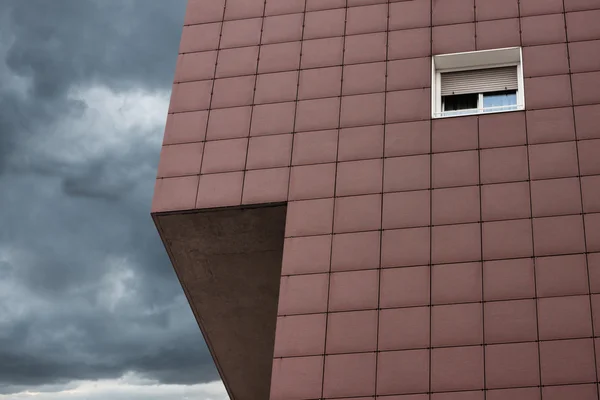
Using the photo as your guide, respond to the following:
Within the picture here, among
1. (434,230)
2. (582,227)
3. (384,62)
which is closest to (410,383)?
(434,230)

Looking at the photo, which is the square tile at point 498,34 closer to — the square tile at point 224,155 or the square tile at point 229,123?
the square tile at point 229,123

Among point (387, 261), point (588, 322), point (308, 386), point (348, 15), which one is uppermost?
point (348, 15)

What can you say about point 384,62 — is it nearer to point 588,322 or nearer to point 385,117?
point 385,117

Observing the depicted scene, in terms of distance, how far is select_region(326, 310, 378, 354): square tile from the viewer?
20516 millimetres

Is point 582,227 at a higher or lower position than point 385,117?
lower

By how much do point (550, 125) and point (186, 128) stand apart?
28.7 feet

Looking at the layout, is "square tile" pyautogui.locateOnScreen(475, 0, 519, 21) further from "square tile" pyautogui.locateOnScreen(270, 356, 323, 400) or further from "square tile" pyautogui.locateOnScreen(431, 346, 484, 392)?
"square tile" pyautogui.locateOnScreen(270, 356, 323, 400)

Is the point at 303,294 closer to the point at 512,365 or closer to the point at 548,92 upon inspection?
the point at 512,365

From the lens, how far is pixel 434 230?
70.9ft

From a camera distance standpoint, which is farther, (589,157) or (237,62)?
(237,62)

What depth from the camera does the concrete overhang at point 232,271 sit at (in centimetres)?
2378

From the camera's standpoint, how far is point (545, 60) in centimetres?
2352

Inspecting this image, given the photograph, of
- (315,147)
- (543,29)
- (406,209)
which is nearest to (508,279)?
(406,209)

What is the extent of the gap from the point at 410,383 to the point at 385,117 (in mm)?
6698
